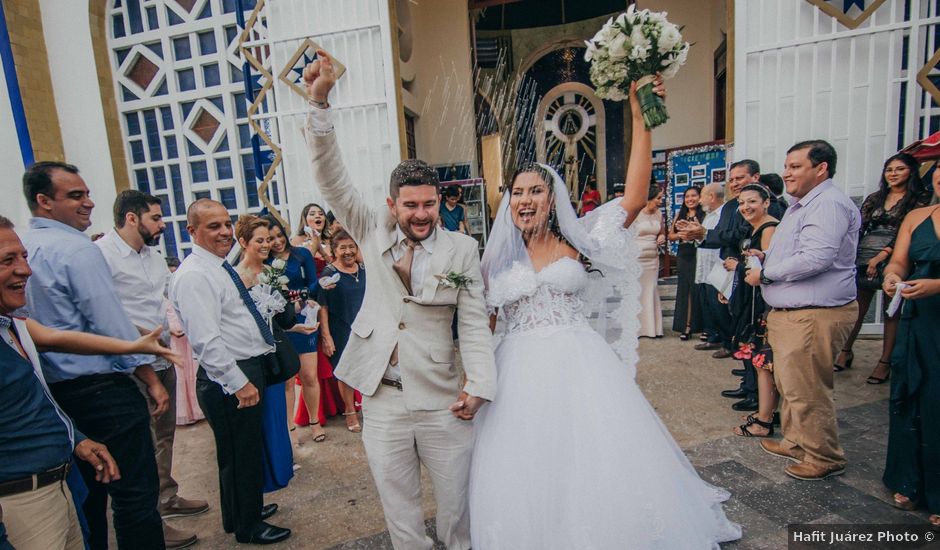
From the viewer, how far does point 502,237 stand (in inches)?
94.8

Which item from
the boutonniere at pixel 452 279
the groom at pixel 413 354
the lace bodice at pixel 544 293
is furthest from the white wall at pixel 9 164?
the lace bodice at pixel 544 293

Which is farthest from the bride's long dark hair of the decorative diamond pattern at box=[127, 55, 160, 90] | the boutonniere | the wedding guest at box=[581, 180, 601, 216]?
the wedding guest at box=[581, 180, 601, 216]

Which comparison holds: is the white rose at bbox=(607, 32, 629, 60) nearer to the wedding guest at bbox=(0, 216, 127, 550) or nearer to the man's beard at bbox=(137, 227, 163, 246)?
the wedding guest at bbox=(0, 216, 127, 550)

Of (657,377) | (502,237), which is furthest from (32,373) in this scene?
(657,377)

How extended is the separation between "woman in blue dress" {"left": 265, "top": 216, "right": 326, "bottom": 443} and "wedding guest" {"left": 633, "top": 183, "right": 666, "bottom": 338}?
394cm

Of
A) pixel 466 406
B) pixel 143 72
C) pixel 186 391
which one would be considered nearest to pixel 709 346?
pixel 466 406

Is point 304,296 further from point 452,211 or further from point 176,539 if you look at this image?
point 452,211

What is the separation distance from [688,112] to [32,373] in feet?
35.7

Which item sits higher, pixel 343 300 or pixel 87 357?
pixel 87 357

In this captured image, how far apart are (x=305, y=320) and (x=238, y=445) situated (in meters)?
1.44

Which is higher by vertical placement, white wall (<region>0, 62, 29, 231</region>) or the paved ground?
white wall (<region>0, 62, 29, 231</region>)

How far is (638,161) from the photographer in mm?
2211

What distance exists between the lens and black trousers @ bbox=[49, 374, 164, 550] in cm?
204

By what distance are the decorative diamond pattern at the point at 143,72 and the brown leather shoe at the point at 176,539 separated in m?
7.05
